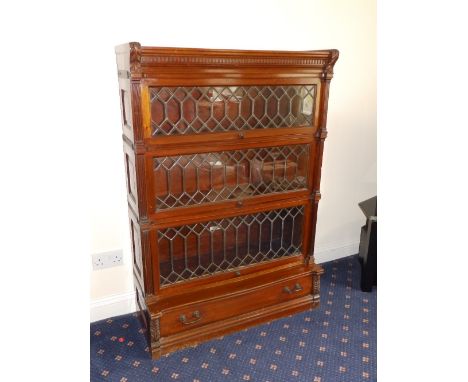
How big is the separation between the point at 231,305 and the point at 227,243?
0.39 meters

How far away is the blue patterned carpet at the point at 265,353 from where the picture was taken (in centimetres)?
213

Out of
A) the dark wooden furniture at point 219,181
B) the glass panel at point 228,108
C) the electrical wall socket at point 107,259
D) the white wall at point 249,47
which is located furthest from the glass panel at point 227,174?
the electrical wall socket at point 107,259

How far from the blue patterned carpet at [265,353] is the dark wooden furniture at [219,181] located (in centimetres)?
10

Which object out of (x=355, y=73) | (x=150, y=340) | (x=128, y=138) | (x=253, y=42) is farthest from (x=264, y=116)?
(x=150, y=340)

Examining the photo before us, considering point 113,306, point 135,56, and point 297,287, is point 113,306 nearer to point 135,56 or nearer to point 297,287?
point 297,287

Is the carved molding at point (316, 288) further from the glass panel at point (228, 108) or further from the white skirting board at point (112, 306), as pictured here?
the white skirting board at point (112, 306)

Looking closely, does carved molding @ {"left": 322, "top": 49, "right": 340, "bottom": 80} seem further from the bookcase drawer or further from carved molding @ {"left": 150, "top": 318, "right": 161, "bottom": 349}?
carved molding @ {"left": 150, "top": 318, "right": 161, "bottom": 349}

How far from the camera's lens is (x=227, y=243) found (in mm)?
2369

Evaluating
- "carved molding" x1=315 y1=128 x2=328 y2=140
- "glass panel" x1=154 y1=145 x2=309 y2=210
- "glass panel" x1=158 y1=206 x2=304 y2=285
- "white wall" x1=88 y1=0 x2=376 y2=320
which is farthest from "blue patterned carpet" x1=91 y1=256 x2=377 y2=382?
"carved molding" x1=315 y1=128 x2=328 y2=140

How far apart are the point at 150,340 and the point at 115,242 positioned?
A: 0.65 m

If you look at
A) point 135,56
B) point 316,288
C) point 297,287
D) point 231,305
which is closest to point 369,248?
point 316,288
